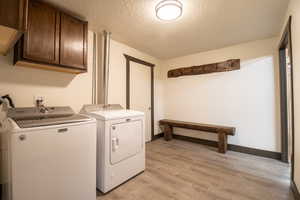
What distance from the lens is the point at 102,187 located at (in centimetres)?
169

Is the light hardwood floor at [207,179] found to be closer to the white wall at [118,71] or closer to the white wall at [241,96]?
the white wall at [241,96]

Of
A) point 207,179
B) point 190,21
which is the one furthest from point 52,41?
point 207,179

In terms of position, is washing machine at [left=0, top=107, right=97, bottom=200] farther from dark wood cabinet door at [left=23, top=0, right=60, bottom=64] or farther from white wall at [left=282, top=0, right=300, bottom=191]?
white wall at [left=282, top=0, right=300, bottom=191]

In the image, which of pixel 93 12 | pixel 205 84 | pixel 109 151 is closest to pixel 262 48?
pixel 205 84

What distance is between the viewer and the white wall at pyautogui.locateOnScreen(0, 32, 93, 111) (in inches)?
65.7

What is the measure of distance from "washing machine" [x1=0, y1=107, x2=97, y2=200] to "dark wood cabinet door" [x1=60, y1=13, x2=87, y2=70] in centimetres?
78

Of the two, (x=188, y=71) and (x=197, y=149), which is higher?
(x=188, y=71)

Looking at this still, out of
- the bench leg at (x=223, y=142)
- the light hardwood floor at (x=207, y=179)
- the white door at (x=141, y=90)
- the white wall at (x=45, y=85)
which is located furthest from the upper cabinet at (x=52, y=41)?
the bench leg at (x=223, y=142)

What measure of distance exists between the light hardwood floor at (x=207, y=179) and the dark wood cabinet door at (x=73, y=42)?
5.84ft

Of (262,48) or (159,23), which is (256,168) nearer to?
(262,48)

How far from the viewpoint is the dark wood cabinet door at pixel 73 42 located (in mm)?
1804

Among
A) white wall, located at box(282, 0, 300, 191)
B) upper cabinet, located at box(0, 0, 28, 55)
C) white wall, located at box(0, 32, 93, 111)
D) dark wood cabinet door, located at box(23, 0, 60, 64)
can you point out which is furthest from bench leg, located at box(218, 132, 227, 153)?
upper cabinet, located at box(0, 0, 28, 55)

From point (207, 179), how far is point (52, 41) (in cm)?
281

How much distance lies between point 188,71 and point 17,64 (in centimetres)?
335
